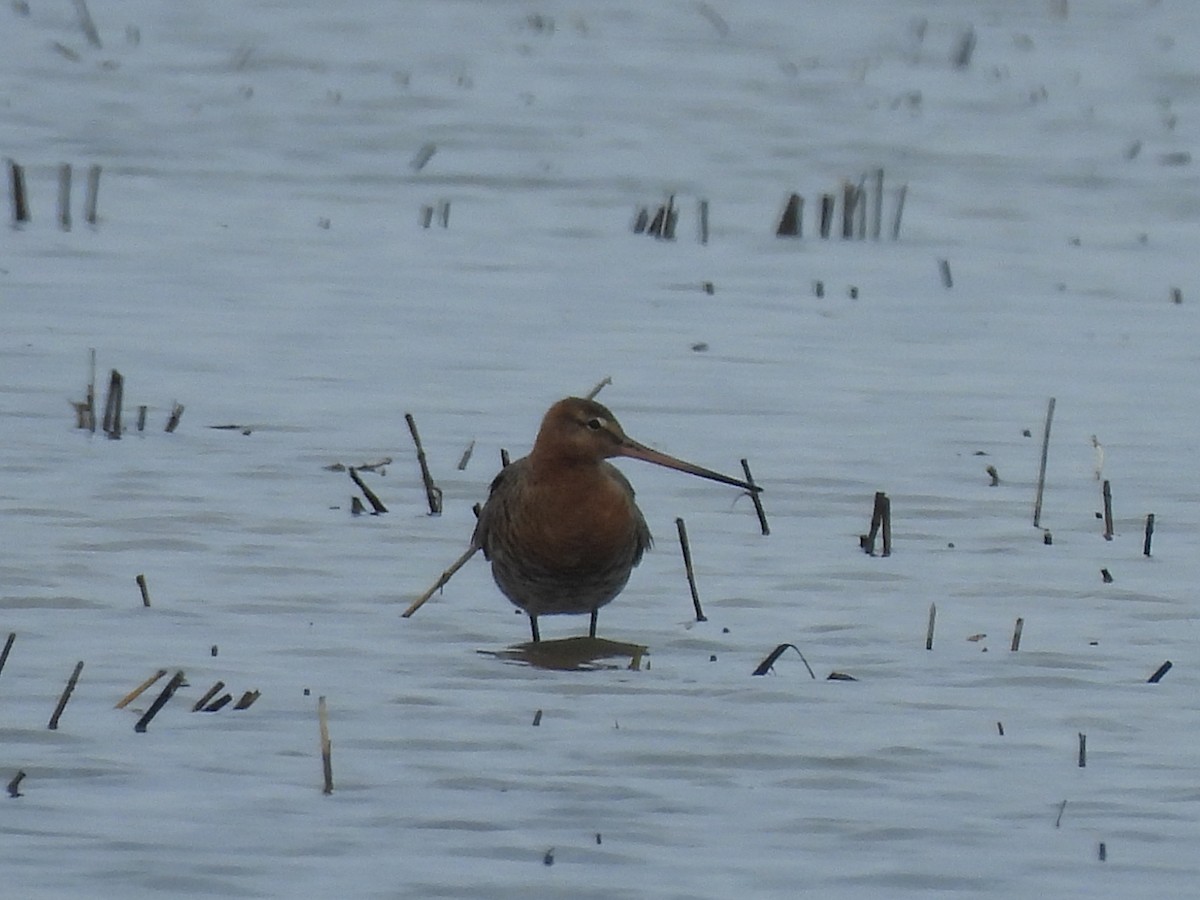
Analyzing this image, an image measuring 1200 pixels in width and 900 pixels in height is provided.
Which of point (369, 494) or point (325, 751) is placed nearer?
point (325, 751)

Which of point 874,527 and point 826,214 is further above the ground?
point 826,214

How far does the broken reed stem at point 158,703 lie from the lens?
5.90 meters

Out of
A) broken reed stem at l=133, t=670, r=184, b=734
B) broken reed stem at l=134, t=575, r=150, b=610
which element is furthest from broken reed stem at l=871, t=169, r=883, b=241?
broken reed stem at l=133, t=670, r=184, b=734

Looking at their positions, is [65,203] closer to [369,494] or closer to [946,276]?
[946,276]

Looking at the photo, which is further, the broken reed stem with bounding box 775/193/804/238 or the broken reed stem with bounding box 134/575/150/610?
the broken reed stem with bounding box 775/193/804/238

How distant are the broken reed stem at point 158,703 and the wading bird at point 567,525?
4.23ft

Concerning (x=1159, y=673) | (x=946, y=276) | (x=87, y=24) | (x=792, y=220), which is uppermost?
(x=87, y=24)

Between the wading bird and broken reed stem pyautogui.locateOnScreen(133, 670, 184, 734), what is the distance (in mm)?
1291

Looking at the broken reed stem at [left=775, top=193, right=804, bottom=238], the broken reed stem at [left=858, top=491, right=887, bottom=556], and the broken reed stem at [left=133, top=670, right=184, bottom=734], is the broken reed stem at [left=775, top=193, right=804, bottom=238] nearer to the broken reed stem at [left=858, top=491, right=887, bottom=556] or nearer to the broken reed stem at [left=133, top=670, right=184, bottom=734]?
the broken reed stem at [left=858, top=491, right=887, bottom=556]

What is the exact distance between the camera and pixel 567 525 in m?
7.12

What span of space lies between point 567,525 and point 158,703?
1.52 metres

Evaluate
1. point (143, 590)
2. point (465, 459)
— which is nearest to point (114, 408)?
point (465, 459)

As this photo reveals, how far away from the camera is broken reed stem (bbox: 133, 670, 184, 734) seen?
232 inches

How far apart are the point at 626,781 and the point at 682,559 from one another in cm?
233
